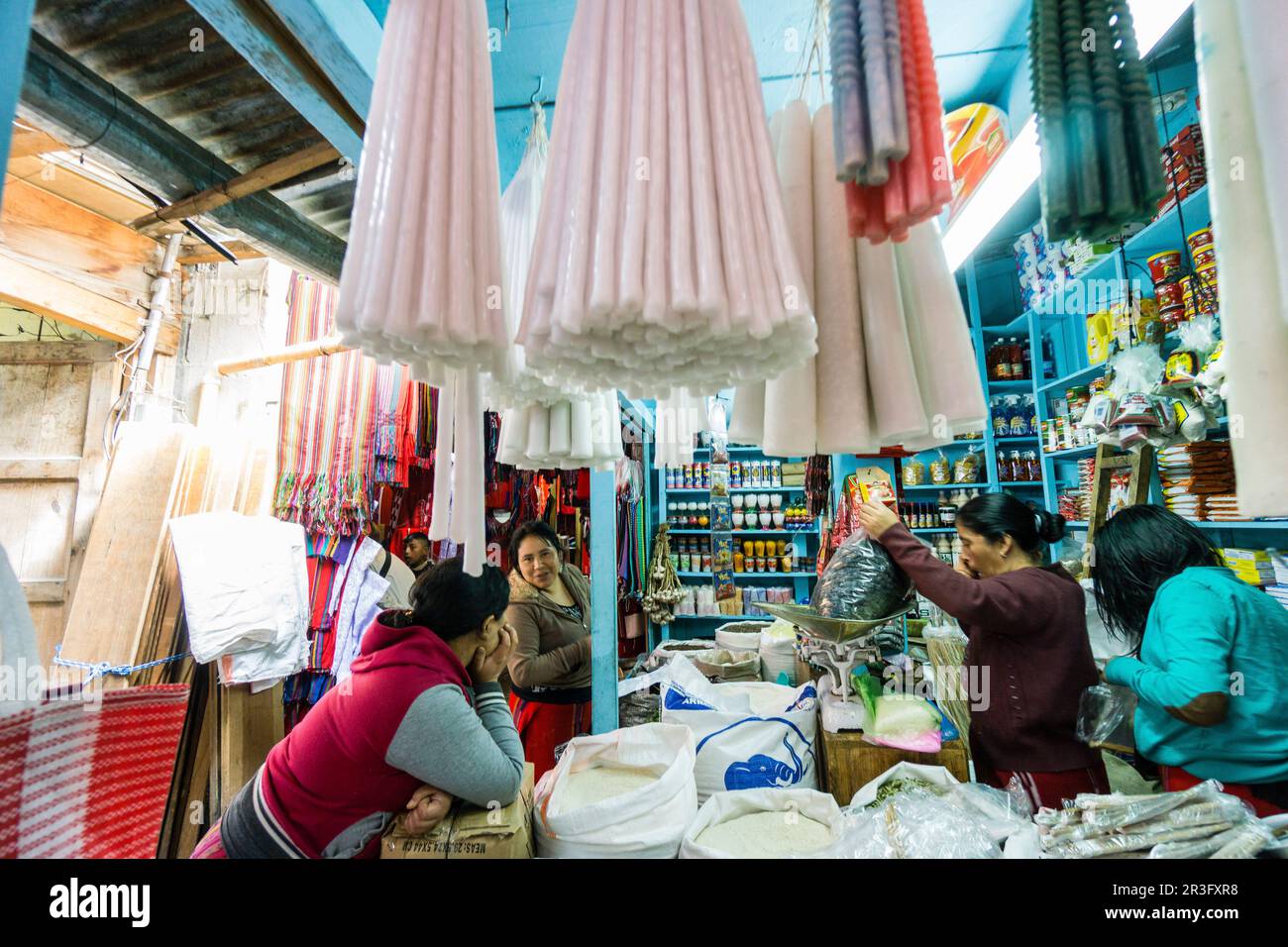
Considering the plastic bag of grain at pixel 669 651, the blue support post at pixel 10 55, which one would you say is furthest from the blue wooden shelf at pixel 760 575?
the blue support post at pixel 10 55

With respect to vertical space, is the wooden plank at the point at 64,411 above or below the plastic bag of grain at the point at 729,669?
above

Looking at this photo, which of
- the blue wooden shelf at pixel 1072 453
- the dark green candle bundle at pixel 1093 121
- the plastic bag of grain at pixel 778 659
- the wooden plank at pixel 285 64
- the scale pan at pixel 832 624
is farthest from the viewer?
the blue wooden shelf at pixel 1072 453

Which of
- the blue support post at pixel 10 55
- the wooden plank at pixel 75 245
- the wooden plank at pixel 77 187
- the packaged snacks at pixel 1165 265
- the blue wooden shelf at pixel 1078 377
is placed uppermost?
the wooden plank at pixel 77 187

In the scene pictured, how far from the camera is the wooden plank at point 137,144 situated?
1260 millimetres

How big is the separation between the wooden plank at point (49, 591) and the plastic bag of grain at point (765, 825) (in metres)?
3.69

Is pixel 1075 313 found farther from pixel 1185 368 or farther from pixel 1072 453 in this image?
pixel 1185 368

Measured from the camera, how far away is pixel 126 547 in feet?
8.61

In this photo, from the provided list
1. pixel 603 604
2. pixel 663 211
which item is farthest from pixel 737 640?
pixel 663 211

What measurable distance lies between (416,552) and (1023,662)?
2881 millimetres

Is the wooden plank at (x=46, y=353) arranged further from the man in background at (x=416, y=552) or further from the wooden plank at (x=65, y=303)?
the man in background at (x=416, y=552)

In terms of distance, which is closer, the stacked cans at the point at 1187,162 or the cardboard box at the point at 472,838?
the cardboard box at the point at 472,838

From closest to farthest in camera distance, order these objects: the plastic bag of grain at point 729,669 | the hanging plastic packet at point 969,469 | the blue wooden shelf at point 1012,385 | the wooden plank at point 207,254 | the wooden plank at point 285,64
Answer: the wooden plank at point 285,64 → the plastic bag of grain at point 729,669 → the wooden plank at point 207,254 → the blue wooden shelf at point 1012,385 → the hanging plastic packet at point 969,469

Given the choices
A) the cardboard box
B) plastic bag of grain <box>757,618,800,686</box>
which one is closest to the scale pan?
the cardboard box
